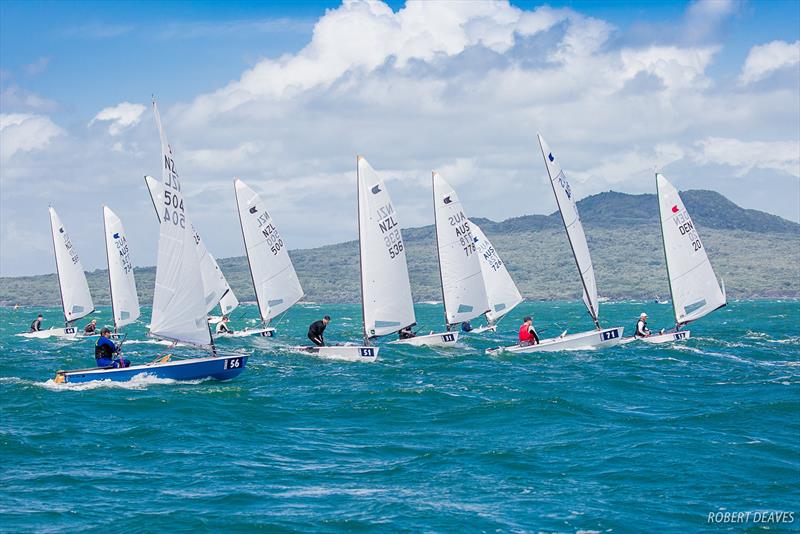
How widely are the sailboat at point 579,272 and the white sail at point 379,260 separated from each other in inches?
170

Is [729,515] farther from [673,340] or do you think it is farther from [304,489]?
[673,340]

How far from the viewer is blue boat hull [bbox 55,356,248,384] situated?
101ft

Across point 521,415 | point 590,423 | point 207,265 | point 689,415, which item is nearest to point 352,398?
point 521,415

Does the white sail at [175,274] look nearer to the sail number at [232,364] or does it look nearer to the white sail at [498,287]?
the sail number at [232,364]

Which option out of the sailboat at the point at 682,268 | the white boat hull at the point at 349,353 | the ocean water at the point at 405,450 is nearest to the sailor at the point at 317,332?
the white boat hull at the point at 349,353

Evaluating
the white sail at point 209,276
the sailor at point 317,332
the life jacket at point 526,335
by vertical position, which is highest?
the white sail at point 209,276

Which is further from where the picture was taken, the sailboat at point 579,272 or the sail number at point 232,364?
the sailboat at point 579,272

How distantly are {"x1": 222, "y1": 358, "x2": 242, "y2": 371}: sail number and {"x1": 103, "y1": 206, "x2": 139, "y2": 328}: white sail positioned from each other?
86.3 feet

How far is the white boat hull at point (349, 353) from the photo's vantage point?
130 feet

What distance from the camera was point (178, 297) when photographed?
3200cm

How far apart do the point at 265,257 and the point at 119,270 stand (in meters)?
10.1

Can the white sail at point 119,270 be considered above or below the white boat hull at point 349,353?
above

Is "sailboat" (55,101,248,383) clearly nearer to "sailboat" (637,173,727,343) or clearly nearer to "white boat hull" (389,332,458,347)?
"white boat hull" (389,332,458,347)

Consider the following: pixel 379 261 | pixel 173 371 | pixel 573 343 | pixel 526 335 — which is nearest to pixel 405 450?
pixel 173 371
